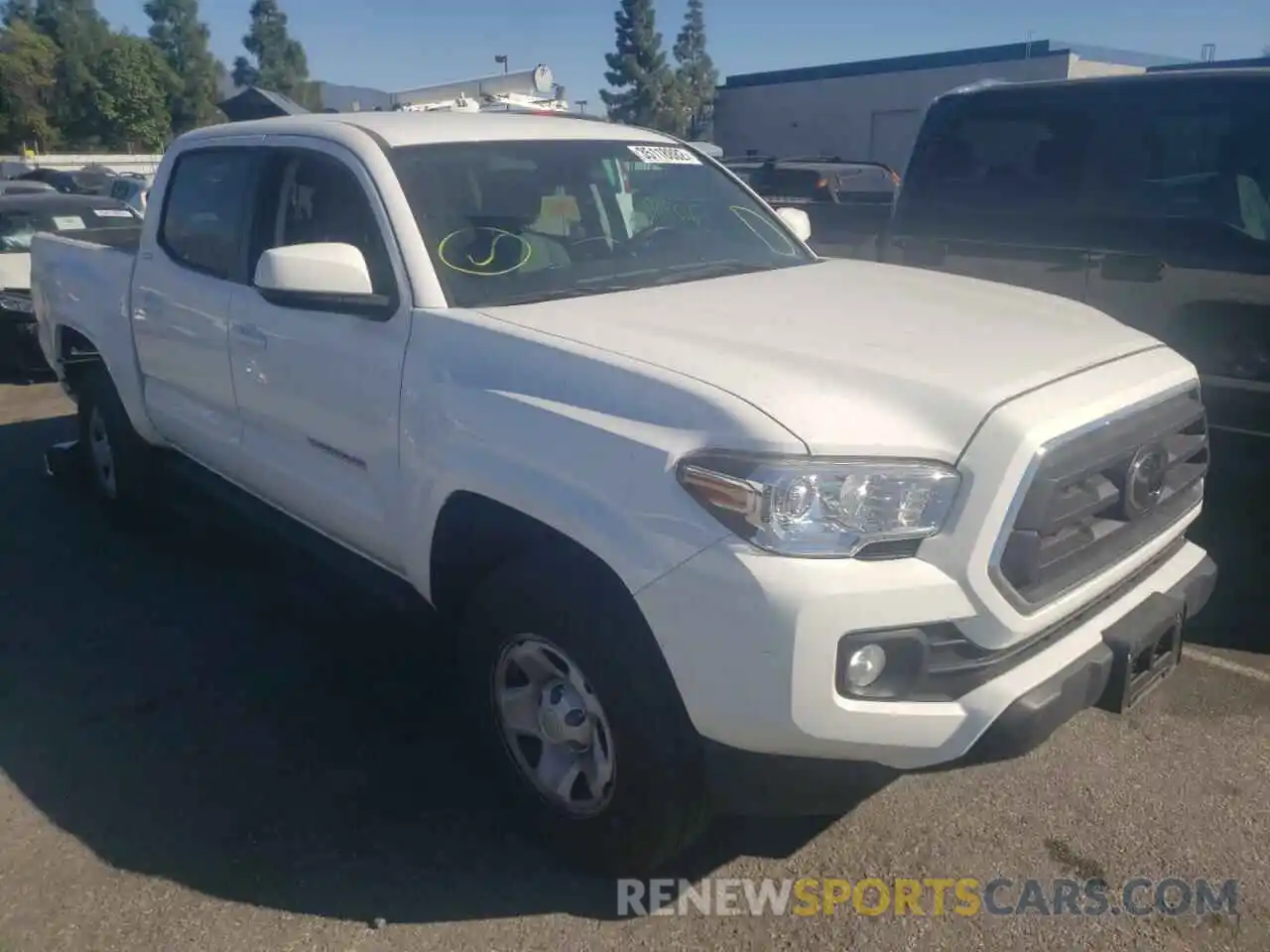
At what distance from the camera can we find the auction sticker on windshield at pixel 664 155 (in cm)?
427

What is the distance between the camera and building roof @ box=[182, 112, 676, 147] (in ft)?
12.4

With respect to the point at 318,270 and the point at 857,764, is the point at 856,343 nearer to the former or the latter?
the point at 857,764

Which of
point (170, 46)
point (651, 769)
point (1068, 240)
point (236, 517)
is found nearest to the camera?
point (651, 769)

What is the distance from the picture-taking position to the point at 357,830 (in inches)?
129

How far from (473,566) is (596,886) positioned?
0.92 meters

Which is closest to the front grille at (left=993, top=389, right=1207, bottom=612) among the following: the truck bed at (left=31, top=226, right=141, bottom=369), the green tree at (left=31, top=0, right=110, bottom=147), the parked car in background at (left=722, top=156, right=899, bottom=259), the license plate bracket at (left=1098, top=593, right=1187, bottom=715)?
the license plate bracket at (left=1098, top=593, right=1187, bottom=715)

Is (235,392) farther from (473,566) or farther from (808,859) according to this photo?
(808,859)

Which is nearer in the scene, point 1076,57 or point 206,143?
point 206,143

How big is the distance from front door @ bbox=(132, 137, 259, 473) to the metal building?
92.3 ft

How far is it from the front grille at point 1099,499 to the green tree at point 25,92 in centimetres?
7347

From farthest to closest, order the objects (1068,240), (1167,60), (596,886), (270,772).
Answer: (1167,60) < (1068,240) < (270,772) < (596,886)

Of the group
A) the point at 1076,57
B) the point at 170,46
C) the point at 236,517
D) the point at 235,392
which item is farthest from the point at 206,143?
the point at 170,46

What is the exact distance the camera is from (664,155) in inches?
173

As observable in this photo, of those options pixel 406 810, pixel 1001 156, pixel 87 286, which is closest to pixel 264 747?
pixel 406 810
